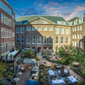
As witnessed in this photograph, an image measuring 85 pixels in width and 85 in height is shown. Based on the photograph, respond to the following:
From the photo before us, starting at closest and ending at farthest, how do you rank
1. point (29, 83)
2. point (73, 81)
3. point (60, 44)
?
1. point (29, 83)
2. point (73, 81)
3. point (60, 44)

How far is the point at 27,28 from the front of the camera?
123 ft

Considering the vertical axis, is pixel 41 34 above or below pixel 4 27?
below

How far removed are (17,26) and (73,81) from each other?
32.9m

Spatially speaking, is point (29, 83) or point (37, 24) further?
point (37, 24)

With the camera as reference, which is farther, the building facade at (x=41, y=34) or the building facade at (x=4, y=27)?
the building facade at (x=41, y=34)

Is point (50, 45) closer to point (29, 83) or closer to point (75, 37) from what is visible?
point (75, 37)

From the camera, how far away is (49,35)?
37500 millimetres

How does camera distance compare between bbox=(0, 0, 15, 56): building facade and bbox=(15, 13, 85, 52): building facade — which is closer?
bbox=(0, 0, 15, 56): building facade

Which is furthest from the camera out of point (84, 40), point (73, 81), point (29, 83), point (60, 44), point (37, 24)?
point (60, 44)

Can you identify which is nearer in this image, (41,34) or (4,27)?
(4,27)

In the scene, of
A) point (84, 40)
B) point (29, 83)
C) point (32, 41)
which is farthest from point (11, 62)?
point (84, 40)

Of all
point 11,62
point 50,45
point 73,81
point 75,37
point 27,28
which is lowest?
point 73,81

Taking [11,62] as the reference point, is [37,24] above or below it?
above

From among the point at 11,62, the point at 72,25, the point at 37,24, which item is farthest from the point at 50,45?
the point at 11,62
